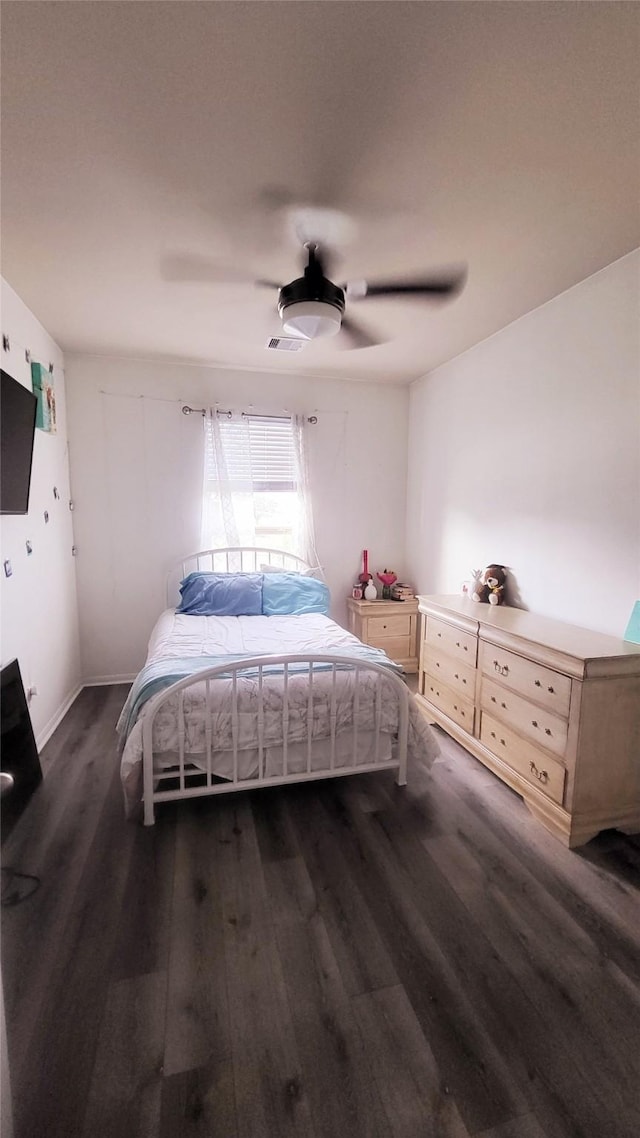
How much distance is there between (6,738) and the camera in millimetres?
1766

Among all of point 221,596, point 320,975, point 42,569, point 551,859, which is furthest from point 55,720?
point 551,859

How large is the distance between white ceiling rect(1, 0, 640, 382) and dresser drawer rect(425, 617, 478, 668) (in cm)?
190

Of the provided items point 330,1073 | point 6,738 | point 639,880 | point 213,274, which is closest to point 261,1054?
point 330,1073

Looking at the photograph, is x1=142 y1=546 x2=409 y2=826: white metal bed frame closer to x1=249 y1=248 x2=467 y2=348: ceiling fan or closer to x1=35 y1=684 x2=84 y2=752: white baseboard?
x1=35 y1=684 x2=84 y2=752: white baseboard

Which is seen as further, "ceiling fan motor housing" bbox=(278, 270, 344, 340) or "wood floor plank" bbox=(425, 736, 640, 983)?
"ceiling fan motor housing" bbox=(278, 270, 344, 340)

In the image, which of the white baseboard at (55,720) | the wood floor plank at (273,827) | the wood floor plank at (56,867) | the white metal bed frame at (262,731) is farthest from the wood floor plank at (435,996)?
the white baseboard at (55,720)

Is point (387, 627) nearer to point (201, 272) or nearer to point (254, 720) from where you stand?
point (254, 720)

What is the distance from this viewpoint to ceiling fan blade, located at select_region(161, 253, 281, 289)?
6.97ft

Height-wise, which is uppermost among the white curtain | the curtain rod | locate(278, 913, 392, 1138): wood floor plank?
the curtain rod

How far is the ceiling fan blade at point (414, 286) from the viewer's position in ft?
6.41

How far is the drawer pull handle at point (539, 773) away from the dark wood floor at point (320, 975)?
8.5 inches

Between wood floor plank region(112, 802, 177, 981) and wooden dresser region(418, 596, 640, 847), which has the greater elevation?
wooden dresser region(418, 596, 640, 847)

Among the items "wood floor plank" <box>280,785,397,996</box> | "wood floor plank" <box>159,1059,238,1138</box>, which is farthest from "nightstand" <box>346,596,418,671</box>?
"wood floor plank" <box>159,1059,238,1138</box>

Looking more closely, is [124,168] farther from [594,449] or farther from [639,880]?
[639,880]
